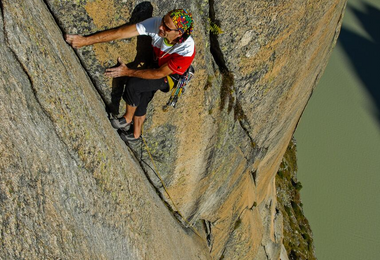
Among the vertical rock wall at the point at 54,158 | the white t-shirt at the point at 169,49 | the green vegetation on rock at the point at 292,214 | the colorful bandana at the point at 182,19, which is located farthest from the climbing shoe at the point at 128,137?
the green vegetation on rock at the point at 292,214

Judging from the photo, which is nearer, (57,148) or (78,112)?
(57,148)

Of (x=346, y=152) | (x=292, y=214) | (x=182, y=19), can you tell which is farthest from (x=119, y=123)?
(x=346, y=152)

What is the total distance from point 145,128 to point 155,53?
4.56 feet

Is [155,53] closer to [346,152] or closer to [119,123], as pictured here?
[119,123]

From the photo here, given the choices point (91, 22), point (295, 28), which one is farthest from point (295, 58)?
point (91, 22)

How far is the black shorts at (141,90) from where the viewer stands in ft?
17.8

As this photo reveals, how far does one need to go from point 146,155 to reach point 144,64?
5.79 feet

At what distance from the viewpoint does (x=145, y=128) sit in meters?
6.18

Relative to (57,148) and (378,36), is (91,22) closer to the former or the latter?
(57,148)

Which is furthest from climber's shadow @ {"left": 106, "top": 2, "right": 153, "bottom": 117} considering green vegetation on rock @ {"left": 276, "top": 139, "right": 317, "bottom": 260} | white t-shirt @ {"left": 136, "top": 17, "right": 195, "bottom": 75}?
green vegetation on rock @ {"left": 276, "top": 139, "right": 317, "bottom": 260}

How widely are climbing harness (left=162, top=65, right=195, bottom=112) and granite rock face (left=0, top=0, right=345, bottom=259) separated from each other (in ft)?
0.53

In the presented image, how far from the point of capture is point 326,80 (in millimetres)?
26578

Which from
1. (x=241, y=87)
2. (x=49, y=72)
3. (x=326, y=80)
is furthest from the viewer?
(x=326, y=80)

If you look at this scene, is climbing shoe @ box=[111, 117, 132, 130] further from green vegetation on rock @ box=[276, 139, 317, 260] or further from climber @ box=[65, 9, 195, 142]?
green vegetation on rock @ box=[276, 139, 317, 260]
